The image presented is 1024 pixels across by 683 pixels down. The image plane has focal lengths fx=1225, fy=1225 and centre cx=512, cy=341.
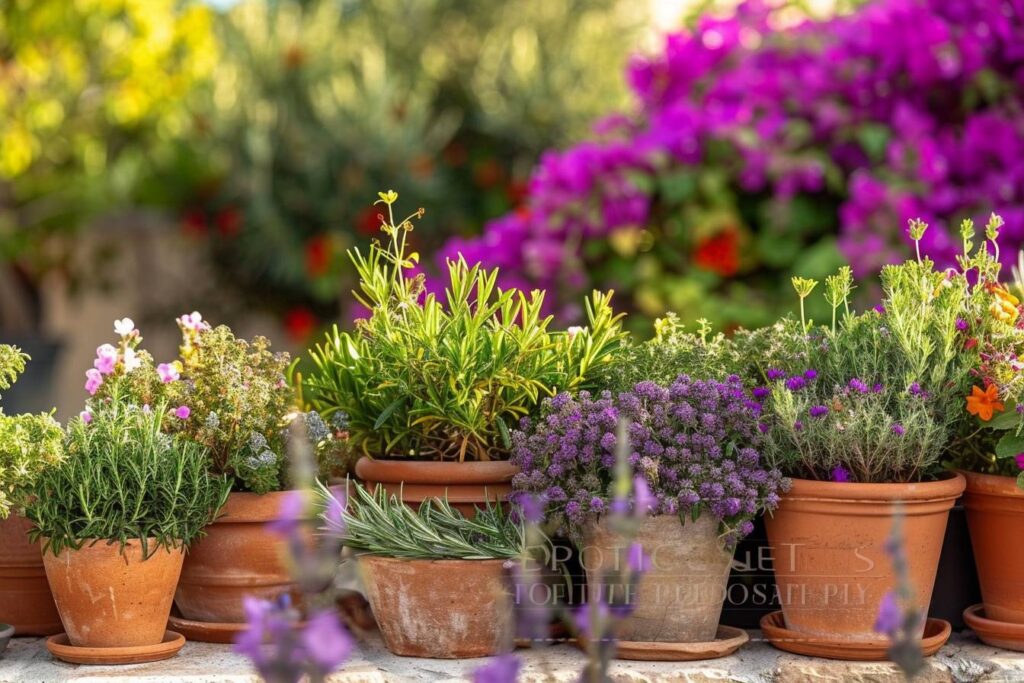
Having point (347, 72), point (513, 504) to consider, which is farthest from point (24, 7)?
point (513, 504)

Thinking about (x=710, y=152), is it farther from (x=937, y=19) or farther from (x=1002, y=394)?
(x=1002, y=394)

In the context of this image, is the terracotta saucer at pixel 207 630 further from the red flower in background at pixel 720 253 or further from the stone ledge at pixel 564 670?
the red flower in background at pixel 720 253

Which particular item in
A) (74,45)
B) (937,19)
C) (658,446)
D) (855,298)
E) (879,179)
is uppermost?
(74,45)

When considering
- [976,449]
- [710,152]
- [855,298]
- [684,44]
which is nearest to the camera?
[976,449]

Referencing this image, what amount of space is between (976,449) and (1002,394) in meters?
0.21

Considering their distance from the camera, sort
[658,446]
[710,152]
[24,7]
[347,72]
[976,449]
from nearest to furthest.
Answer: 1. [658,446]
2. [976,449]
3. [710,152]
4. [24,7]
5. [347,72]

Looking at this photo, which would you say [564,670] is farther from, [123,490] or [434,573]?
[123,490]

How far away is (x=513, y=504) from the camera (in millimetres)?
2471

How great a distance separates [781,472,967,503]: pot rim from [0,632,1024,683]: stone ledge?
33 cm

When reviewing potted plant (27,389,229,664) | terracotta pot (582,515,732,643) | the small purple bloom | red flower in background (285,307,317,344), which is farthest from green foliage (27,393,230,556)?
red flower in background (285,307,317,344)

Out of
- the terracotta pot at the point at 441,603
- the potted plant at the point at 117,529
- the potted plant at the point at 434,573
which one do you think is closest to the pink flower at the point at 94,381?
the potted plant at the point at 117,529

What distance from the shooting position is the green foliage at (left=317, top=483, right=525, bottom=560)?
2.43 metres

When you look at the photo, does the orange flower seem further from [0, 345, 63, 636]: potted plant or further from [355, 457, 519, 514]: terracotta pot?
[0, 345, 63, 636]: potted plant

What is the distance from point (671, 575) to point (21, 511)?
1.30 m
